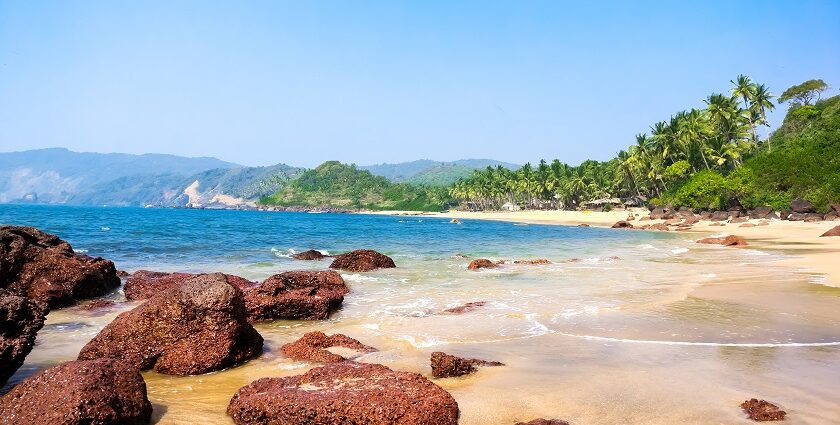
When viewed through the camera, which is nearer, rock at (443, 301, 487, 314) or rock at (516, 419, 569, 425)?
rock at (516, 419, 569, 425)

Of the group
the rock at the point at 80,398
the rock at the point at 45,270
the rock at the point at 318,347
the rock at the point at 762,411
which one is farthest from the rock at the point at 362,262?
the rock at the point at 762,411

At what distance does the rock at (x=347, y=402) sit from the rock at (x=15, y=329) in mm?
2945

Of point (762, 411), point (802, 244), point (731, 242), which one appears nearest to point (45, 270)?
point (762, 411)

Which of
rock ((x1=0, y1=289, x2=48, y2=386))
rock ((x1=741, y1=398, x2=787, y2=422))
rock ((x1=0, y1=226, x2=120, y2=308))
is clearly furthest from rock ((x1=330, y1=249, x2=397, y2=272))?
rock ((x1=741, y1=398, x2=787, y2=422))

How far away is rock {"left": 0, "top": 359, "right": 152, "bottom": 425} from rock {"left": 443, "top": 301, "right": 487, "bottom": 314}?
706 centimetres

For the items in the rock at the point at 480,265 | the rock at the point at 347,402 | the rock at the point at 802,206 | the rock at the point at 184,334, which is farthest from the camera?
the rock at the point at 802,206

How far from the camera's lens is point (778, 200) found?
55.4 meters

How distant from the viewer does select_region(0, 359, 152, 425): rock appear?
5.09 m

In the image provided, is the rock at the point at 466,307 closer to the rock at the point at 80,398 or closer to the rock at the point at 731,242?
the rock at the point at 80,398

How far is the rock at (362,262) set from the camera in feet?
64.5

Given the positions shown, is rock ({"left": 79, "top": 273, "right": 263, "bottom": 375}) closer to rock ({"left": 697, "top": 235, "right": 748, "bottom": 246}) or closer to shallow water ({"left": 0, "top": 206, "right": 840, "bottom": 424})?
shallow water ({"left": 0, "top": 206, "right": 840, "bottom": 424})

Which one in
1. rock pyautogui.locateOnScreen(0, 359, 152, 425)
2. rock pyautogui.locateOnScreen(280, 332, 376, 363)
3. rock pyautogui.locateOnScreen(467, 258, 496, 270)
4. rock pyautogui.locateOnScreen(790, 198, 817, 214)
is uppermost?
rock pyautogui.locateOnScreen(790, 198, 817, 214)

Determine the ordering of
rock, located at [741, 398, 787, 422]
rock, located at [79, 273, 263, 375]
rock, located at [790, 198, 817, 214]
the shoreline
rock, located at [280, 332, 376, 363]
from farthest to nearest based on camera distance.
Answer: rock, located at [790, 198, 817, 214] → the shoreline → rock, located at [280, 332, 376, 363] → rock, located at [79, 273, 263, 375] → rock, located at [741, 398, 787, 422]

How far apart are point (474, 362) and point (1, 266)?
11493mm
